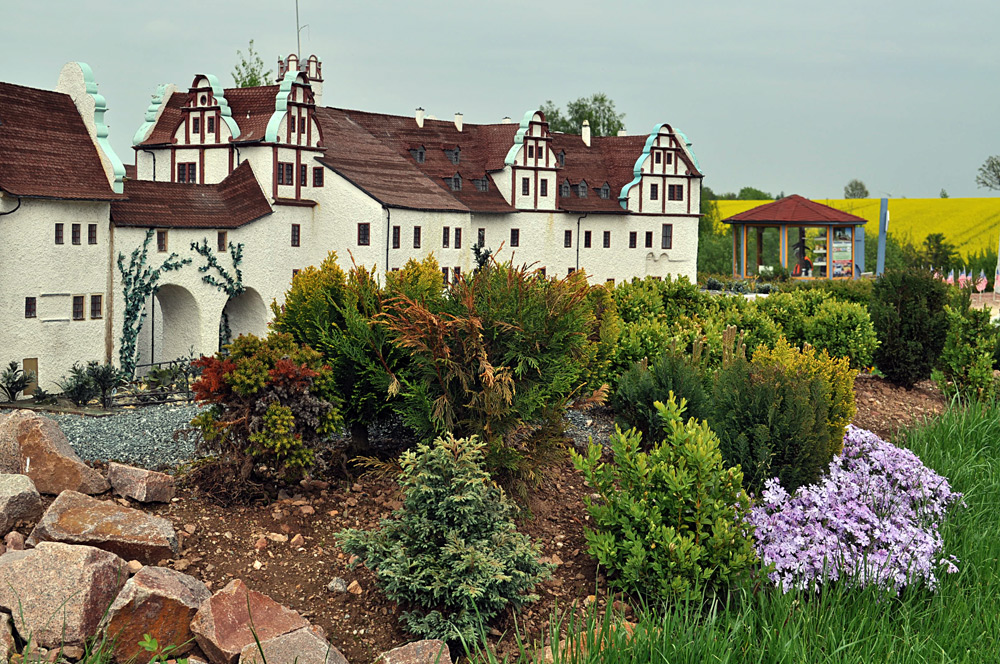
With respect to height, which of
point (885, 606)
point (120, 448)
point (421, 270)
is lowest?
point (885, 606)

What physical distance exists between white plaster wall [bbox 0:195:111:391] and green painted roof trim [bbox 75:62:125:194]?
3.25ft

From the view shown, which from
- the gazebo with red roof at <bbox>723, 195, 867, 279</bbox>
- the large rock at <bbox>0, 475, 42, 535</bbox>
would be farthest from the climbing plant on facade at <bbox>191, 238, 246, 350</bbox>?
the gazebo with red roof at <bbox>723, 195, 867, 279</bbox>

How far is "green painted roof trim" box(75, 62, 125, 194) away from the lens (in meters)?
29.4

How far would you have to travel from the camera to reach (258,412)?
30.9ft

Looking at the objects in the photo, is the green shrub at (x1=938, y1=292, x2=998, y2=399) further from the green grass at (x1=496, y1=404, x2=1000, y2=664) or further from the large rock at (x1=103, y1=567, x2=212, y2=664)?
the large rock at (x1=103, y1=567, x2=212, y2=664)

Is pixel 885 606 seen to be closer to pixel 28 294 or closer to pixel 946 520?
pixel 946 520

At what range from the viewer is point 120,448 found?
11.0 metres

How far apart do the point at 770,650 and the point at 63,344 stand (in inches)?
1023

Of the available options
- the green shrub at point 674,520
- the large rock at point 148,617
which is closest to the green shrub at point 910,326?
the green shrub at point 674,520

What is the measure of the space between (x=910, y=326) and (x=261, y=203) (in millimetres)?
25308

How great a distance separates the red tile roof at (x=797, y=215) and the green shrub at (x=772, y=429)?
44.4 m

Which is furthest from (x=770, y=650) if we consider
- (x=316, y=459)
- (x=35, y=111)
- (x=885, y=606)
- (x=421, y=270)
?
(x=35, y=111)

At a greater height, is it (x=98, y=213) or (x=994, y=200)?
(x=994, y=200)

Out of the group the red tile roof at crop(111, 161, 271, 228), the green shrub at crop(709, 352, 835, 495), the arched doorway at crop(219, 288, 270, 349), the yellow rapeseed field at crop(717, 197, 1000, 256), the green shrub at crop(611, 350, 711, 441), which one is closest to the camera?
the green shrub at crop(709, 352, 835, 495)
